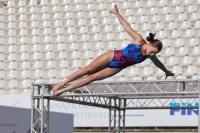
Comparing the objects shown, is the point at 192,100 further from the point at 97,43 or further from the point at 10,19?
the point at 10,19

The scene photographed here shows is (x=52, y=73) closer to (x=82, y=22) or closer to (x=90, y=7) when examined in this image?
(x=82, y=22)

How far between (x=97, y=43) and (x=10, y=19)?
372 cm

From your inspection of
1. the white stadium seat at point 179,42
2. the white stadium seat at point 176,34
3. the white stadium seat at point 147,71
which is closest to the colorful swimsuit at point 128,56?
the white stadium seat at point 147,71

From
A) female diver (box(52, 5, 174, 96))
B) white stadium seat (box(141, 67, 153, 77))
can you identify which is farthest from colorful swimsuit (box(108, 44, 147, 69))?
white stadium seat (box(141, 67, 153, 77))

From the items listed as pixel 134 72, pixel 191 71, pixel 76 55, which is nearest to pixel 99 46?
pixel 76 55

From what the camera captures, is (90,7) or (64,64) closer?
(64,64)

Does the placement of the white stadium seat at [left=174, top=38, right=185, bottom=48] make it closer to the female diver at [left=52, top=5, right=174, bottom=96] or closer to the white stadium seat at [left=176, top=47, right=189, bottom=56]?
the white stadium seat at [left=176, top=47, right=189, bottom=56]

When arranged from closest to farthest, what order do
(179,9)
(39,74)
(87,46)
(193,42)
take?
(193,42) → (179,9) → (39,74) → (87,46)

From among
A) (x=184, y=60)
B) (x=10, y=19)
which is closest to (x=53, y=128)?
(x=184, y=60)

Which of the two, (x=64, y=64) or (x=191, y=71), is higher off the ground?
(x=64, y=64)

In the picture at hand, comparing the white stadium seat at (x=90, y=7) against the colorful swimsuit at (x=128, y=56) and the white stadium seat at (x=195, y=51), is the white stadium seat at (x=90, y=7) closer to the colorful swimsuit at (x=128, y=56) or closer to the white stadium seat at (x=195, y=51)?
the white stadium seat at (x=195, y=51)

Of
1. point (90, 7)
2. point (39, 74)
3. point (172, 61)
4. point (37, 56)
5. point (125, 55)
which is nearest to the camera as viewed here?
point (125, 55)

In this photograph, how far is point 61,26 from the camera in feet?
62.5

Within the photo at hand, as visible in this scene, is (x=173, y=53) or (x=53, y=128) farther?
(x=173, y=53)
